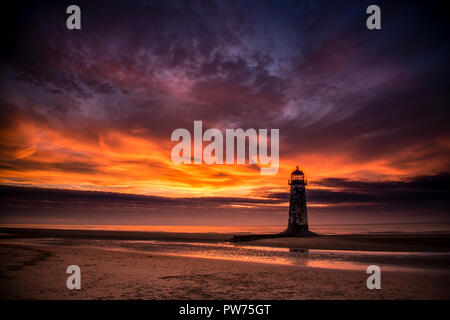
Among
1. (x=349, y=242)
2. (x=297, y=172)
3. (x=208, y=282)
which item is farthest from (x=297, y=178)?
(x=208, y=282)

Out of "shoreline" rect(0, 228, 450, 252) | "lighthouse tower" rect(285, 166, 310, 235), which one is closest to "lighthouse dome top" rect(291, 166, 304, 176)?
"lighthouse tower" rect(285, 166, 310, 235)

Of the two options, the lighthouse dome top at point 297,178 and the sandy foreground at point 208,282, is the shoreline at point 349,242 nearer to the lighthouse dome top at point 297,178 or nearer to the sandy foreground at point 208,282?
the lighthouse dome top at point 297,178

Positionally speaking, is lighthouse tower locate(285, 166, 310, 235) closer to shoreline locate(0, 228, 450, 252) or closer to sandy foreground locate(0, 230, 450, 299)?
shoreline locate(0, 228, 450, 252)

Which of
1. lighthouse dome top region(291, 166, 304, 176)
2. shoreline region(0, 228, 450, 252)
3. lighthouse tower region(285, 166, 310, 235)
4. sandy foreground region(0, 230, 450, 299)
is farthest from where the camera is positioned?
lighthouse dome top region(291, 166, 304, 176)

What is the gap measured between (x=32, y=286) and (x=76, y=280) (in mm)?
1610

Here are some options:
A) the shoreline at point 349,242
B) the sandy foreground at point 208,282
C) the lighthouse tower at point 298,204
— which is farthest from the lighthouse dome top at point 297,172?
the sandy foreground at point 208,282

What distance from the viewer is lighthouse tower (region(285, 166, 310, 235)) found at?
41.8 meters

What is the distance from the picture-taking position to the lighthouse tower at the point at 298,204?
41812 millimetres

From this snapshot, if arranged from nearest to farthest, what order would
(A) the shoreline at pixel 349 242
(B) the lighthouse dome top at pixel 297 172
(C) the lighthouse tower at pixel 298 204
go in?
(A) the shoreline at pixel 349 242, (C) the lighthouse tower at pixel 298 204, (B) the lighthouse dome top at pixel 297 172

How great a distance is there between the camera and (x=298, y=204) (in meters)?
41.8

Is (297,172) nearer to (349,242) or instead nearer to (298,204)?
(298,204)

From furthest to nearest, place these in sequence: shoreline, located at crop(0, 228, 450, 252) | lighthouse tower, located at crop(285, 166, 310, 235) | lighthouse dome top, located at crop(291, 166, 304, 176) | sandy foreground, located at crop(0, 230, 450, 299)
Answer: lighthouse dome top, located at crop(291, 166, 304, 176) < lighthouse tower, located at crop(285, 166, 310, 235) < shoreline, located at crop(0, 228, 450, 252) < sandy foreground, located at crop(0, 230, 450, 299)

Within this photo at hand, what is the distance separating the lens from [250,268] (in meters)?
16.8
